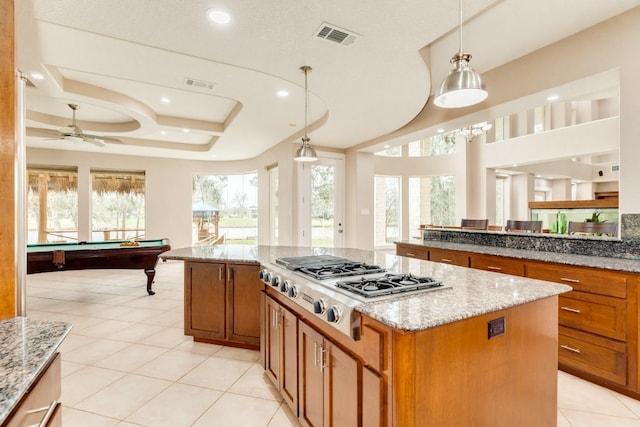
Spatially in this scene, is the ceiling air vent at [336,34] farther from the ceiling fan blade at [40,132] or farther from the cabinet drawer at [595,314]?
the ceiling fan blade at [40,132]

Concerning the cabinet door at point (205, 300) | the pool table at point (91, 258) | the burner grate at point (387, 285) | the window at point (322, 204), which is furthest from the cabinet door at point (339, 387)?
the window at point (322, 204)

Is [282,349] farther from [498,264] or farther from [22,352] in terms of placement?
[498,264]

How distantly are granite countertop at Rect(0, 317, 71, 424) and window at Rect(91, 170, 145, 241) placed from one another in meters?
7.20

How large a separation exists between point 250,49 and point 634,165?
10.4ft

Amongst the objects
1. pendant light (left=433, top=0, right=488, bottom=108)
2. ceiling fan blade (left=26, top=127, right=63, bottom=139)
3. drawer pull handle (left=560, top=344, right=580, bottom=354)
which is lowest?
drawer pull handle (left=560, top=344, right=580, bottom=354)

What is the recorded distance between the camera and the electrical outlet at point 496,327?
1234 millimetres

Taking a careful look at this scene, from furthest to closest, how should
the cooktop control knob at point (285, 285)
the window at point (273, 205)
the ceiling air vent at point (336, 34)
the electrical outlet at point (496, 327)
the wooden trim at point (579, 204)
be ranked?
1. the window at point (273, 205)
2. the wooden trim at point (579, 204)
3. the ceiling air vent at point (336, 34)
4. the cooktop control knob at point (285, 285)
5. the electrical outlet at point (496, 327)

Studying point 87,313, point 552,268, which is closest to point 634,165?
point 552,268

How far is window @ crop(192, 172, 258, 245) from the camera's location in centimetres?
825

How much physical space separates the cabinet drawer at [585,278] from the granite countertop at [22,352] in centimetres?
295

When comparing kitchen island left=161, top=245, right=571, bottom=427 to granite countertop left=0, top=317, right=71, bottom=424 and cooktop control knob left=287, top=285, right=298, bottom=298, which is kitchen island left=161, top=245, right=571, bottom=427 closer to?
cooktop control knob left=287, top=285, right=298, bottom=298

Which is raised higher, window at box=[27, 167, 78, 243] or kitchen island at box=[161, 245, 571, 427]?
window at box=[27, 167, 78, 243]

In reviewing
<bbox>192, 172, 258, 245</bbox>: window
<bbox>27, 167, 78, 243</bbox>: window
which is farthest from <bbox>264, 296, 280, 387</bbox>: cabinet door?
Answer: <bbox>27, 167, 78, 243</bbox>: window

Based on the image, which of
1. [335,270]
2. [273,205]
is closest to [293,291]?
[335,270]
